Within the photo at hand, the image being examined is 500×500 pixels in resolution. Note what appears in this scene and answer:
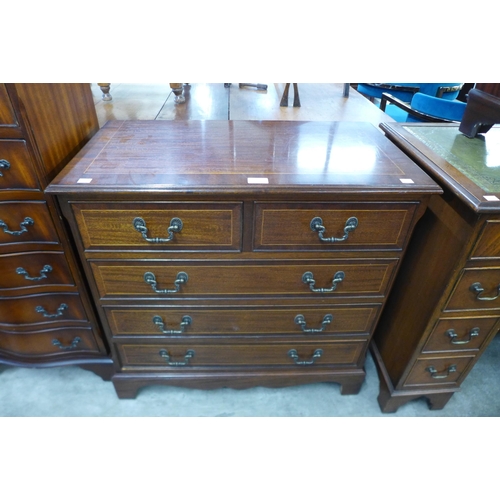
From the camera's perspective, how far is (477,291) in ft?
3.30

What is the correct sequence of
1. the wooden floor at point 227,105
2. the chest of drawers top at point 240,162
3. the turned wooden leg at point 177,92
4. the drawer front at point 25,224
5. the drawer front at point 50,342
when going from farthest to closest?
the turned wooden leg at point 177,92
the wooden floor at point 227,105
the drawer front at point 50,342
the drawer front at point 25,224
the chest of drawers top at point 240,162

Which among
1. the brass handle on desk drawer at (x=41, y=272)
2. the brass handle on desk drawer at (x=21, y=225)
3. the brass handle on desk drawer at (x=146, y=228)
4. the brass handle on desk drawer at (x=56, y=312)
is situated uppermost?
the brass handle on desk drawer at (x=146, y=228)

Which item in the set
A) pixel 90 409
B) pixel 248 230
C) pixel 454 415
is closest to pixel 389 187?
pixel 248 230

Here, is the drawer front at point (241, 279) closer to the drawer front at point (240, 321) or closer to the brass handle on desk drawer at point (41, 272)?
the drawer front at point (240, 321)

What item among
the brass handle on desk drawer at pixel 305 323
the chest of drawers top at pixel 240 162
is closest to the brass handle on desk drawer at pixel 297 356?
the brass handle on desk drawer at pixel 305 323

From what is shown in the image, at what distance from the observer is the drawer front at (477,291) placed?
98cm

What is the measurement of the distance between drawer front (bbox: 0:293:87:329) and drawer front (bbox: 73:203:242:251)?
36 centimetres

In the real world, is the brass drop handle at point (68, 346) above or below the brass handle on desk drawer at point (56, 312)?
below

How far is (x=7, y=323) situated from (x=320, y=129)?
1.34m

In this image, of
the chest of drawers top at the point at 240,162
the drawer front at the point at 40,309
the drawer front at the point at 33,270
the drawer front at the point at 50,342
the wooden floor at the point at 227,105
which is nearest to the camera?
the chest of drawers top at the point at 240,162

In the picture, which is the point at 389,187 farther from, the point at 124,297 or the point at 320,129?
the point at 124,297

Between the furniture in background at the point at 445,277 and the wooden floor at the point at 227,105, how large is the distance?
0.73 meters

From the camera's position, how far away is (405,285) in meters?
1.25

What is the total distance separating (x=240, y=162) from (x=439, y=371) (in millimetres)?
1045
